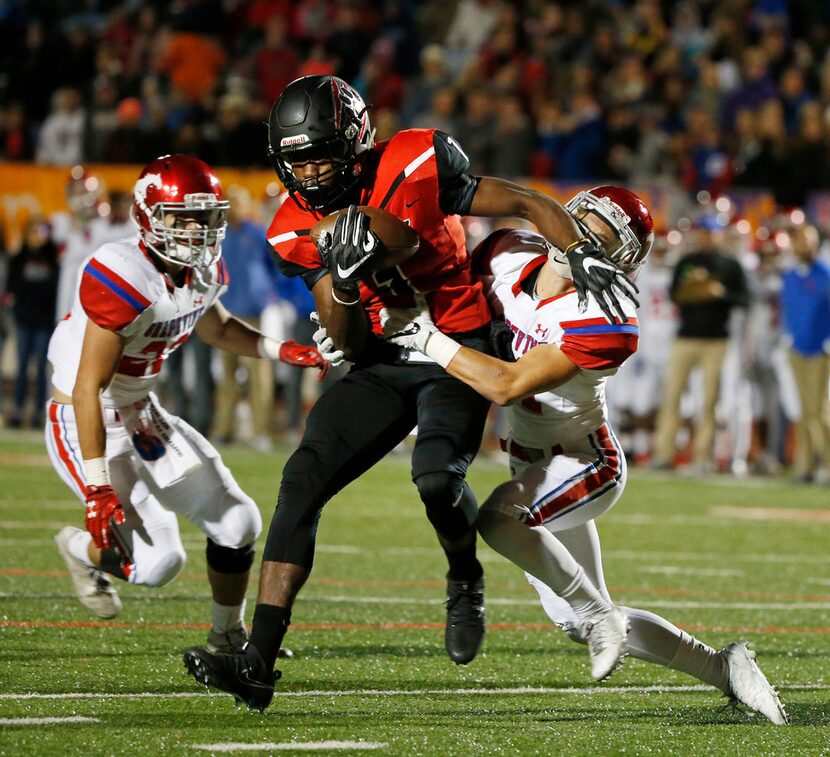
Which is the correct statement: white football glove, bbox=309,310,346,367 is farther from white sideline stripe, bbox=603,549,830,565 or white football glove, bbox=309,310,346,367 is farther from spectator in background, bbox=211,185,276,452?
spectator in background, bbox=211,185,276,452

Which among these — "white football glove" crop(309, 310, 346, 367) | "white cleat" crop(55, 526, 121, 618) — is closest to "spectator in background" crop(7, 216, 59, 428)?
"white cleat" crop(55, 526, 121, 618)

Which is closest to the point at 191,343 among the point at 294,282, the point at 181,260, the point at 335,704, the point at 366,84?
the point at 294,282

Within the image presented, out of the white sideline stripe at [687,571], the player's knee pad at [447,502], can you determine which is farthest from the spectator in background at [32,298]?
the player's knee pad at [447,502]

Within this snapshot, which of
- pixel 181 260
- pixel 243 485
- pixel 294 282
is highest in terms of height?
pixel 181 260

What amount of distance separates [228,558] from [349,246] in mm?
1356

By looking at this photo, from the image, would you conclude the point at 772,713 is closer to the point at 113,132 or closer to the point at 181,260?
the point at 181,260

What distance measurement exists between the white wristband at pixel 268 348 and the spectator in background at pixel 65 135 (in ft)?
29.3

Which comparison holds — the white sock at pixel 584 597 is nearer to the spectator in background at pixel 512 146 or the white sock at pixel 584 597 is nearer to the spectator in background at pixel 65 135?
the spectator in background at pixel 512 146

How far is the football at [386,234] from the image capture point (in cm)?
395

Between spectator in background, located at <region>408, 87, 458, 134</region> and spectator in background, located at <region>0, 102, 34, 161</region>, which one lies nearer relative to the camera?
spectator in background, located at <region>408, 87, 458, 134</region>

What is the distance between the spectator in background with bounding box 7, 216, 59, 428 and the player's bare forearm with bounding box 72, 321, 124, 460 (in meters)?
7.78

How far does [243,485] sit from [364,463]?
524 cm

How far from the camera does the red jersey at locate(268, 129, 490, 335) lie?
422 cm

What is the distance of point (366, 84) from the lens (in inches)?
577
